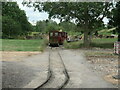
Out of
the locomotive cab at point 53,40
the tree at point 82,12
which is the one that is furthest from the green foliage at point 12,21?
the tree at point 82,12

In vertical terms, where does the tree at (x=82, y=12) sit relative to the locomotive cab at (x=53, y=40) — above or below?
above

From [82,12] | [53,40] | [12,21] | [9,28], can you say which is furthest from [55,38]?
[9,28]

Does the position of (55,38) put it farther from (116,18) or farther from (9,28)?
(9,28)

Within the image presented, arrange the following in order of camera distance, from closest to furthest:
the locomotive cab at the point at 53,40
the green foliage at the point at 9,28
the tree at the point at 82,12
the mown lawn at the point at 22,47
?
the mown lawn at the point at 22,47 < the tree at the point at 82,12 < the locomotive cab at the point at 53,40 < the green foliage at the point at 9,28

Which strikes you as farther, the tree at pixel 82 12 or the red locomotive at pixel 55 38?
the red locomotive at pixel 55 38

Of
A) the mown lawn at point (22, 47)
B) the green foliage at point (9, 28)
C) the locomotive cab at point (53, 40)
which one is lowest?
the mown lawn at point (22, 47)

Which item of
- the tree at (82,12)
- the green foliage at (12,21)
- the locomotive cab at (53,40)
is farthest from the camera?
the green foliage at (12,21)

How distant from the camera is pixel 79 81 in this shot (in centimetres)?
870

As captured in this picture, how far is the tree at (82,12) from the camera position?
23311 mm

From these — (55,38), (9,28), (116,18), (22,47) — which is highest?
(116,18)

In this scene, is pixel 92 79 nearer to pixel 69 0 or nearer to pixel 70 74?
pixel 70 74

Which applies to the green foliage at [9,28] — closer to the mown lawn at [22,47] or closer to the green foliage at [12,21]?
the green foliage at [12,21]

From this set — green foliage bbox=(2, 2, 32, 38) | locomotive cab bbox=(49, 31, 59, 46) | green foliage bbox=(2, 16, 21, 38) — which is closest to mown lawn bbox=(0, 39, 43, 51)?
locomotive cab bbox=(49, 31, 59, 46)

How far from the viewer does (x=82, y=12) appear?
2467 cm
